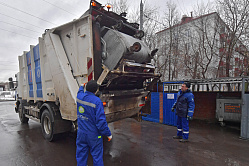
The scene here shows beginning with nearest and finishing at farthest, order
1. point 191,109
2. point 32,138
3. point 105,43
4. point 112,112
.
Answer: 1. point 105,43
2. point 112,112
3. point 191,109
4. point 32,138

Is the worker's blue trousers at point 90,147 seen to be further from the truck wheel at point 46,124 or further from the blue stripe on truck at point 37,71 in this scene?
the blue stripe on truck at point 37,71

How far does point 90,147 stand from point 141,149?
185cm

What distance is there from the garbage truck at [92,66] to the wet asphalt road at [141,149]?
581 mm

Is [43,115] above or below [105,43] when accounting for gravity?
below

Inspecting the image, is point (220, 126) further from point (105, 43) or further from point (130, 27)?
point (105, 43)

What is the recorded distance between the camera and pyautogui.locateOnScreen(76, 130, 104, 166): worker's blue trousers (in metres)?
2.33

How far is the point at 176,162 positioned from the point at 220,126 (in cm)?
407

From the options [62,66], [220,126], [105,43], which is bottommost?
[220,126]

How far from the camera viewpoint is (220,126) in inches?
241

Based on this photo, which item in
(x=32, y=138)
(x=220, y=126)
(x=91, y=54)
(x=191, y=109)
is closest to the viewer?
(x=91, y=54)

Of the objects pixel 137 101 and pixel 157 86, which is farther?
pixel 157 86

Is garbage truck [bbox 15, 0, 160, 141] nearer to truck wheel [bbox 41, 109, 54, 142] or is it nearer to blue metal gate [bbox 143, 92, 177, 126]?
truck wheel [bbox 41, 109, 54, 142]

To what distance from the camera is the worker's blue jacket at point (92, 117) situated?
7.50 ft

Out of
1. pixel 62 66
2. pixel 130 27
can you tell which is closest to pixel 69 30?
pixel 62 66
